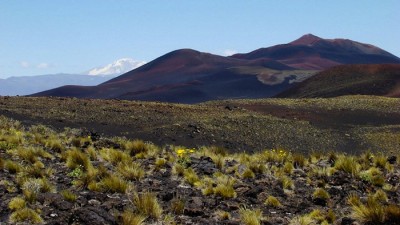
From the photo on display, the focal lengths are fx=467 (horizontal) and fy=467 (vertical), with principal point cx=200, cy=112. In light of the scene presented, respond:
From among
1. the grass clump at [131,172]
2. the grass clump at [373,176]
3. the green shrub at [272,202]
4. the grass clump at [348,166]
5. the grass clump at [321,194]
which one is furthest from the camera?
the grass clump at [348,166]

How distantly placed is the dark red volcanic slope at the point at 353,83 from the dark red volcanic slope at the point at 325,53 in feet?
243

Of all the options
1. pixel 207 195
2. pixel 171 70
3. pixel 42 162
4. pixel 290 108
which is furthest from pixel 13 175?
pixel 171 70

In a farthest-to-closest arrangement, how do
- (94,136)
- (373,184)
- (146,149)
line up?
(94,136) < (146,149) < (373,184)

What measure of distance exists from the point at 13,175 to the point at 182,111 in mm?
25361

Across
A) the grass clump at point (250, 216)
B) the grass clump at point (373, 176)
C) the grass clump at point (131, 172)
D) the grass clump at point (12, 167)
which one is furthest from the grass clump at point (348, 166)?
the grass clump at point (12, 167)

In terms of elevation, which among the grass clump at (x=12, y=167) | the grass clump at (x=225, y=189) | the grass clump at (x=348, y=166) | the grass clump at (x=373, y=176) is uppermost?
the grass clump at (x=12, y=167)

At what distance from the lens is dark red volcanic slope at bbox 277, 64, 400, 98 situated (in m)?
69.1

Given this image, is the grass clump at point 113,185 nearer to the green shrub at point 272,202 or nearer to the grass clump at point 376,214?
the green shrub at point 272,202

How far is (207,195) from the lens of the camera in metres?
10.0

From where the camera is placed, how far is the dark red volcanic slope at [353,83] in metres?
69.1

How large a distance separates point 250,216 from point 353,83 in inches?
2725

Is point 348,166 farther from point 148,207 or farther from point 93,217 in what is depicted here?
point 93,217

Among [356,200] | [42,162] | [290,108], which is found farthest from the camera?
[290,108]

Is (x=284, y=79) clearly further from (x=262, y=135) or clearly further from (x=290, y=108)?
Result: (x=262, y=135)
